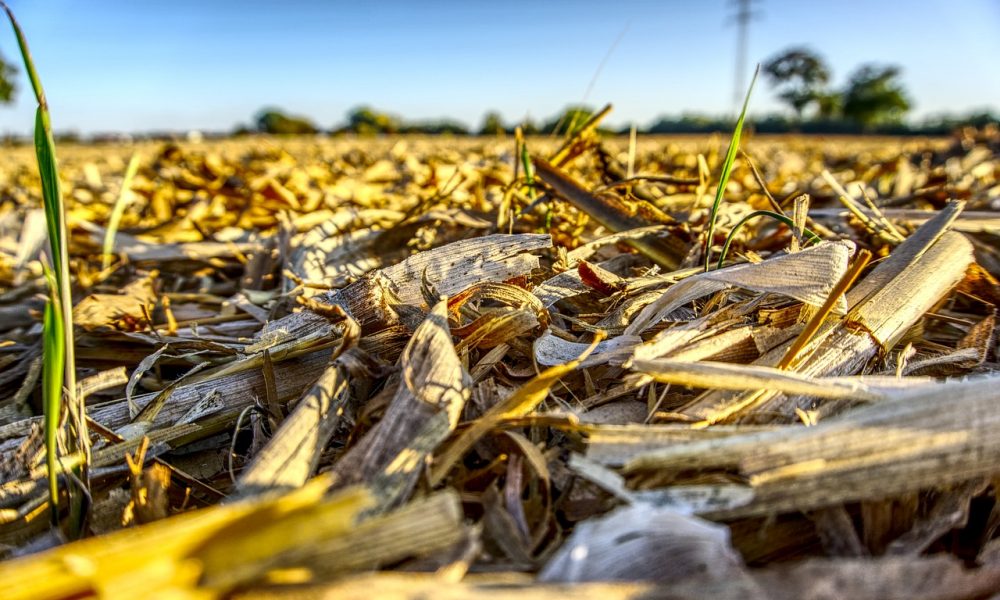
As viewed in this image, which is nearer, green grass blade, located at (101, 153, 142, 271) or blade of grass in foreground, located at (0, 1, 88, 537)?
blade of grass in foreground, located at (0, 1, 88, 537)

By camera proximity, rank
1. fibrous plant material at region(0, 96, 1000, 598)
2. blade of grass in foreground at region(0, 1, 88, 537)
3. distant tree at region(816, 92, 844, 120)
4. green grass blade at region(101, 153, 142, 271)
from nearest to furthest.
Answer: fibrous plant material at region(0, 96, 1000, 598), blade of grass in foreground at region(0, 1, 88, 537), green grass blade at region(101, 153, 142, 271), distant tree at region(816, 92, 844, 120)

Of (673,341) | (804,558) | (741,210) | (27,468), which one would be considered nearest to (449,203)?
(741,210)

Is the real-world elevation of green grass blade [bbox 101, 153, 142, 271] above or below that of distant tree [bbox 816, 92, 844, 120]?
below

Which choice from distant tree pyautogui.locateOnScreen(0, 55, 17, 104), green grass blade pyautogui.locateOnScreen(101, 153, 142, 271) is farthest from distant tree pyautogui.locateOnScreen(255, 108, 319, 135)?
green grass blade pyautogui.locateOnScreen(101, 153, 142, 271)

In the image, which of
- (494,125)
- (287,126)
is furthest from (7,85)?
(494,125)

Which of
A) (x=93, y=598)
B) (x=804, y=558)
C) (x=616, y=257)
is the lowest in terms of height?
(x=804, y=558)

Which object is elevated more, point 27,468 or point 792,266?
point 792,266

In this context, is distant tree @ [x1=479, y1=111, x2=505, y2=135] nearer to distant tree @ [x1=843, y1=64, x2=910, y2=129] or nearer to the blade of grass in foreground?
the blade of grass in foreground

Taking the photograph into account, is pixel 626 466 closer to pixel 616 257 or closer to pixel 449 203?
pixel 616 257
